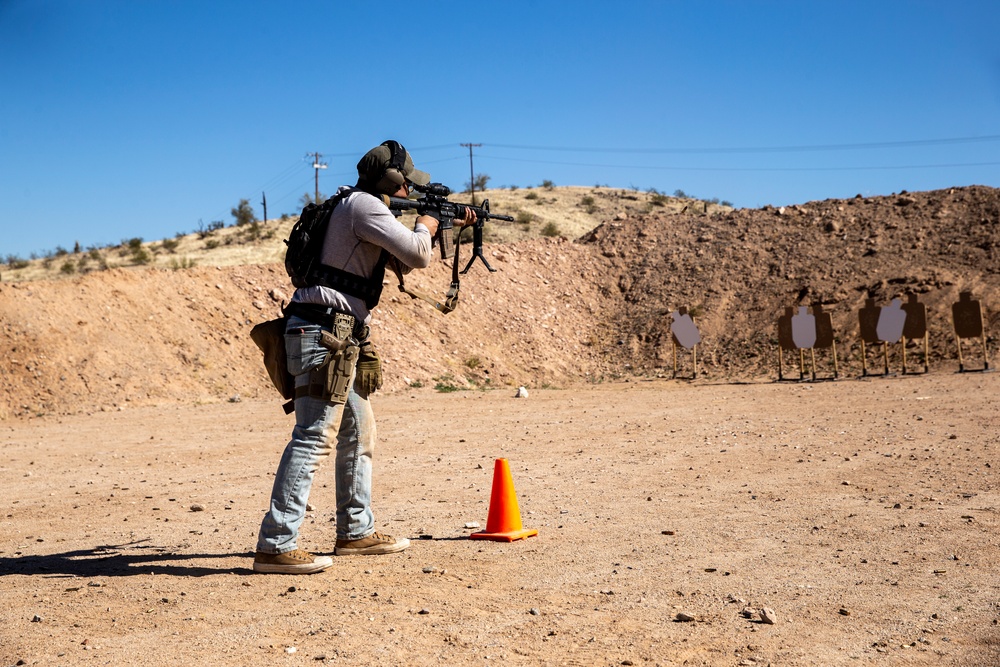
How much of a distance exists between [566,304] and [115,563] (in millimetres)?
21969

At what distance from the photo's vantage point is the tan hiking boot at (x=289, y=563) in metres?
5.24

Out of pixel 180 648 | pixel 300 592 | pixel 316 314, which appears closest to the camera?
pixel 180 648

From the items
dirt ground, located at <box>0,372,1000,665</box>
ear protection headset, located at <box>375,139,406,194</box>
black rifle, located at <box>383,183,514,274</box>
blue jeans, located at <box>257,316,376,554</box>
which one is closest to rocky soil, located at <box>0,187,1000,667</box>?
dirt ground, located at <box>0,372,1000,665</box>

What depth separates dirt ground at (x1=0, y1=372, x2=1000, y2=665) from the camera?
4.07 meters

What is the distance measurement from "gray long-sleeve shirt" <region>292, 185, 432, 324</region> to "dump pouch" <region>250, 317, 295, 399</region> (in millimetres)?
211

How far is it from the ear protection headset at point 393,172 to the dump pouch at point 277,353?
965 millimetres

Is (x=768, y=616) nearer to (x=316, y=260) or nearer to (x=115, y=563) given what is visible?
(x=316, y=260)

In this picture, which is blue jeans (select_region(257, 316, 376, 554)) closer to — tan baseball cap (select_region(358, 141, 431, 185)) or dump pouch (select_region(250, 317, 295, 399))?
dump pouch (select_region(250, 317, 295, 399))

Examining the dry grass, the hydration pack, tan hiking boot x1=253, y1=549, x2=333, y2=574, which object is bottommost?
tan hiking boot x1=253, y1=549, x2=333, y2=574

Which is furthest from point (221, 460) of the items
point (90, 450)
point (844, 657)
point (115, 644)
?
point (844, 657)

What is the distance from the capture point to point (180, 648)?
410 centimetres

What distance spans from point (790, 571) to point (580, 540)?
4.57 feet

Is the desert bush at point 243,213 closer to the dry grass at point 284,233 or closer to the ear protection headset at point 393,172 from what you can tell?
the dry grass at point 284,233

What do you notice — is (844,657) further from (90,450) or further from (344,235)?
(90,450)
